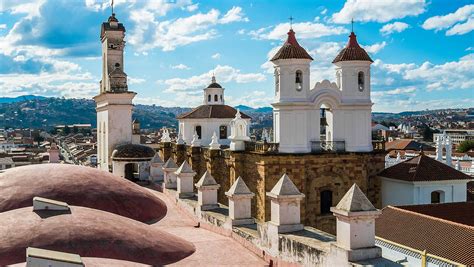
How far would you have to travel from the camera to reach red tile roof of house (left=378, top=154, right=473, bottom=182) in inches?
858

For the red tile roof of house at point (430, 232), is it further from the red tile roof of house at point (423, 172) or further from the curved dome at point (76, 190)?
the curved dome at point (76, 190)

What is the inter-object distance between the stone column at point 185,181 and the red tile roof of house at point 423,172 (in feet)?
34.5

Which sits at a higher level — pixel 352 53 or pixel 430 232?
pixel 352 53

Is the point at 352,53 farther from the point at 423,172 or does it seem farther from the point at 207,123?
the point at 207,123

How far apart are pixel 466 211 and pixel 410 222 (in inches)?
119

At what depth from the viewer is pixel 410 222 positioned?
16984mm

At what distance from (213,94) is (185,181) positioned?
59.8 feet

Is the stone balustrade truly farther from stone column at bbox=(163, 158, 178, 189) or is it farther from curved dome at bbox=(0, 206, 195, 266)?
stone column at bbox=(163, 158, 178, 189)

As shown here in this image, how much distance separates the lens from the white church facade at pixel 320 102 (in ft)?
72.9

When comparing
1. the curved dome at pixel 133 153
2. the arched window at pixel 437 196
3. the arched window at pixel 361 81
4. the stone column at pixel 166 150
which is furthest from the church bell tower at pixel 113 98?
the arched window at pixel 437 196

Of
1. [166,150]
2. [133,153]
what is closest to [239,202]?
[133,153]

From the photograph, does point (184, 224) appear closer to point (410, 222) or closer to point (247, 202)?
point (247, 202)

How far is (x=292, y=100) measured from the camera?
22328 mm

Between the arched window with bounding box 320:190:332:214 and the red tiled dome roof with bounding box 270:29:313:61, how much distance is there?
5875 millimetres
